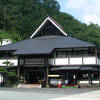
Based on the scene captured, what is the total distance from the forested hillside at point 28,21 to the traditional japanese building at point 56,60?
84.4 ft

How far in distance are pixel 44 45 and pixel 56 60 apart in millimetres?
3016

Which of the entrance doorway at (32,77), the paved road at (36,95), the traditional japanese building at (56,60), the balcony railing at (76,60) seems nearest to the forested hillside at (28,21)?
the traditional japanese building at (56,60)

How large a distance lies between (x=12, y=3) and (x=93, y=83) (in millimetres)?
53981

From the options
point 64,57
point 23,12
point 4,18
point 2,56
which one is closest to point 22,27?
point 4,18

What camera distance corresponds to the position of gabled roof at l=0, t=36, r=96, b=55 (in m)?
28.8

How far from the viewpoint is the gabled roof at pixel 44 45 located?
1134 inches

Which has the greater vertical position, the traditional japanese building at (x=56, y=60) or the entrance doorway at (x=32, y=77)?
the traditional japanese building at (x=56, y=60)


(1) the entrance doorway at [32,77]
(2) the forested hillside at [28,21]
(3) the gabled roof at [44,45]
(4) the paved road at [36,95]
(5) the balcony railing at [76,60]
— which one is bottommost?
(4) the paved road at [36,95]

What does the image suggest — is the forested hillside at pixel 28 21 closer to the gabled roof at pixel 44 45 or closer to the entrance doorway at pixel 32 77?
the gabled roof at pixel 44 45

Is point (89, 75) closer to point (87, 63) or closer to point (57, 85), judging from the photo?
point (87, 63)

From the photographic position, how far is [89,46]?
27.7 metres

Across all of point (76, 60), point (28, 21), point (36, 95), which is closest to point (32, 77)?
point (76, 60)

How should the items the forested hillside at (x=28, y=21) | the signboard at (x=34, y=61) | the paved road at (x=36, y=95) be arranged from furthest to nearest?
1. the forested hillside at (x=28, y=21)
2. the signboard at (x=34, y=61)
3. the paved road at (x=36, y=95)

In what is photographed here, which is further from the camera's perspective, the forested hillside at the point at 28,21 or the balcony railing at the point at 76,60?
the forested hillside at the point at 28,21
